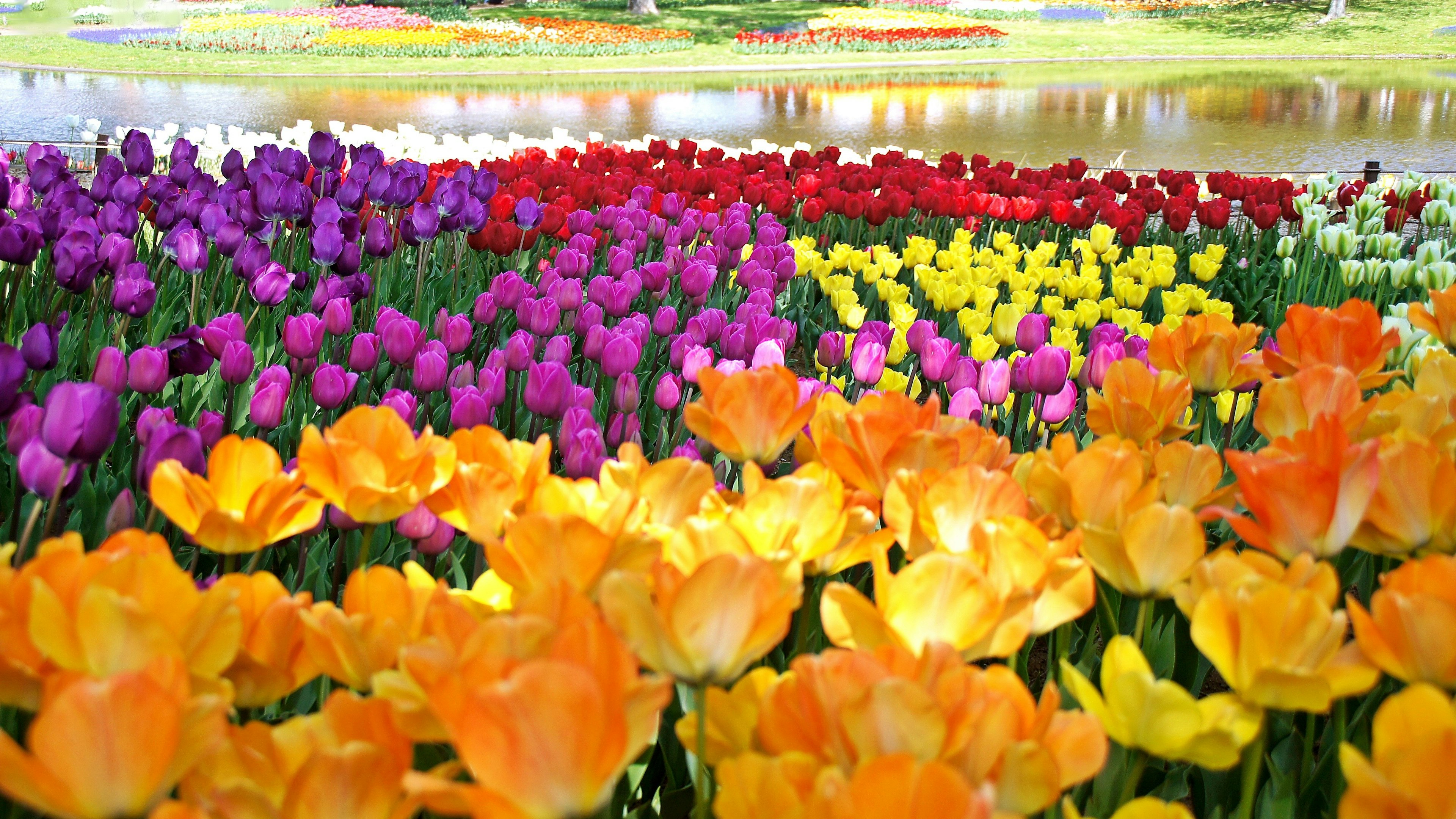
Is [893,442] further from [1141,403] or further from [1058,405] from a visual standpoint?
[1058,405]

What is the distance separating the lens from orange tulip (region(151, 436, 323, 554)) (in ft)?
3.59

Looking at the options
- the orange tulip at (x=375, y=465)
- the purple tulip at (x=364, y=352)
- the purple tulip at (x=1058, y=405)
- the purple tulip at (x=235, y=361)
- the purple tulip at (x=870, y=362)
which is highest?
the orange tulip at (x=375, y=465)

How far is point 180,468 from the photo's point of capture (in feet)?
3.65

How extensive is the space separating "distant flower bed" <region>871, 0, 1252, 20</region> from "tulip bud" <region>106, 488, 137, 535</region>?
35870 millimetres

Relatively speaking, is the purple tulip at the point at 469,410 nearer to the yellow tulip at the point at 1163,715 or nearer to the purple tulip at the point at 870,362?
the purple tulip at the point at 870,362

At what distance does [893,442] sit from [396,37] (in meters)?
28.1

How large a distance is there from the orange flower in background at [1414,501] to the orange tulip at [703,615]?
649 mm

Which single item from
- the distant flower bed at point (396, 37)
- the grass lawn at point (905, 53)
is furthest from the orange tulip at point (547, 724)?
the distant flower bed at point (396, 37)

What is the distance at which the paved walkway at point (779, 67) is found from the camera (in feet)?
69.2

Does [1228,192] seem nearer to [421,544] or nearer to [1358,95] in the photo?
[421,544]

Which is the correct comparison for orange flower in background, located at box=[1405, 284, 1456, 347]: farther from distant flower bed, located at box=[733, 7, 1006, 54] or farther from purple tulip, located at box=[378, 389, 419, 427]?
distant flower bed, located at box=[733, 7, 1006, 54]

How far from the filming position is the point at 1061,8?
120 ft

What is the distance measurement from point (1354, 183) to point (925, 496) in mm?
6658

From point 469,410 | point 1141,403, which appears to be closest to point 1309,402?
point 1141,403
